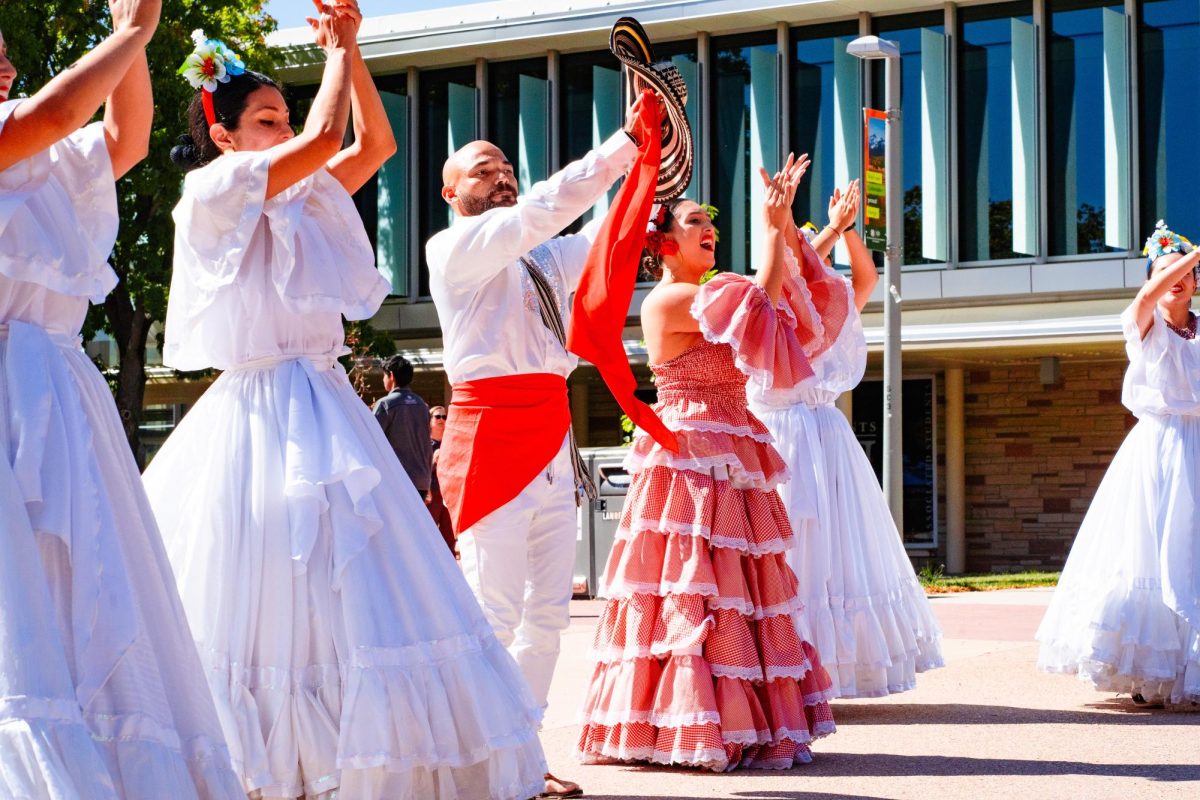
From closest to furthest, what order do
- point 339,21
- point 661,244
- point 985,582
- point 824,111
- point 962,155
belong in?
1. point 339,21
2. point 661,244
3. point 985,582
4. point 962,155
5. point 824,111

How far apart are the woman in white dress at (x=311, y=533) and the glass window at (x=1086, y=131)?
60.0 feet

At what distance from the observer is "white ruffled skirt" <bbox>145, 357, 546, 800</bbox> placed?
4.11 meters

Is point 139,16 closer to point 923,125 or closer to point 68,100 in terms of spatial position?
point 68,100

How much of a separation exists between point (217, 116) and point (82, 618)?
1798mm

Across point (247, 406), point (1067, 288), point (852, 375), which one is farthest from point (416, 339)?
point (247, 406)

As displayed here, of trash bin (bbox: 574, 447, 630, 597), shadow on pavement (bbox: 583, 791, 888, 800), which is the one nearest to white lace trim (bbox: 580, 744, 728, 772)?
shadow on pavement (bbox: 583, 791, 888, 800)

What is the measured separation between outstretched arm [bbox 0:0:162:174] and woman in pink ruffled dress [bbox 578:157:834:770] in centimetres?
318

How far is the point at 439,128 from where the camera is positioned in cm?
2545

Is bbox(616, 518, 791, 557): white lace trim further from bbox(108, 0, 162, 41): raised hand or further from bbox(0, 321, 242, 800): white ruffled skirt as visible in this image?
bbox(108, 0, 162, 41): raised hand

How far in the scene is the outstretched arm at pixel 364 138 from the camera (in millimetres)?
4633

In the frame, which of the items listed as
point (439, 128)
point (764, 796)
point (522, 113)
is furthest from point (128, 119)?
point (439, 128)

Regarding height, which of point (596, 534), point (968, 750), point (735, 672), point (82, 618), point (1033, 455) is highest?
point (82, 618)

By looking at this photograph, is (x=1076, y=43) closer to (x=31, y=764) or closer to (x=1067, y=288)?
(x=1067, y=288)

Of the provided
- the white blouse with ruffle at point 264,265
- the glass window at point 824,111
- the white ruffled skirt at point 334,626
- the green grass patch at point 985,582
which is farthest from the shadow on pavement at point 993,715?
the glass window at point 824,111
